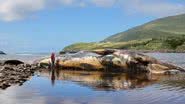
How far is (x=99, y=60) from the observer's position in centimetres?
5269

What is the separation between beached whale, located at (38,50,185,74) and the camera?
5122 centimetres

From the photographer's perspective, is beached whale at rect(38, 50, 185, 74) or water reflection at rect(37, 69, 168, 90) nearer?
water reflection at rect(37, 69, 168, 90)

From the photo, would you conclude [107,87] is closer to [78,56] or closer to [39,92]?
[39,92]

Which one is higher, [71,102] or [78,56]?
[78,56]

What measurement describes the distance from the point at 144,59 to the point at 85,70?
720cm

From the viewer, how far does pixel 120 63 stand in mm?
51750

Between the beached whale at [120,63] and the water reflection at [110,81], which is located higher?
the beached whale at [120,63]

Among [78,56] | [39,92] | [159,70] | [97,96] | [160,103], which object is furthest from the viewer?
[78,56]

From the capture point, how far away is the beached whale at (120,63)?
168 ft

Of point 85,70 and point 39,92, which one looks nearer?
point 39,92

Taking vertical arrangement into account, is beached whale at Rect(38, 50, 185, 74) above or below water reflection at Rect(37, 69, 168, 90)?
above

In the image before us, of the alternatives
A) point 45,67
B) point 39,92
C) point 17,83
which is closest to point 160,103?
point 39,92

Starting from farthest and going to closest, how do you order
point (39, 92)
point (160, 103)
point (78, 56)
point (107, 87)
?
point (78, 56) → point (107, 87) → point (39, 92) → point (160, 103)

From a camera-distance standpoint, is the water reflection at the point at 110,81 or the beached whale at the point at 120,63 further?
the beached whale at the point at 120,63
